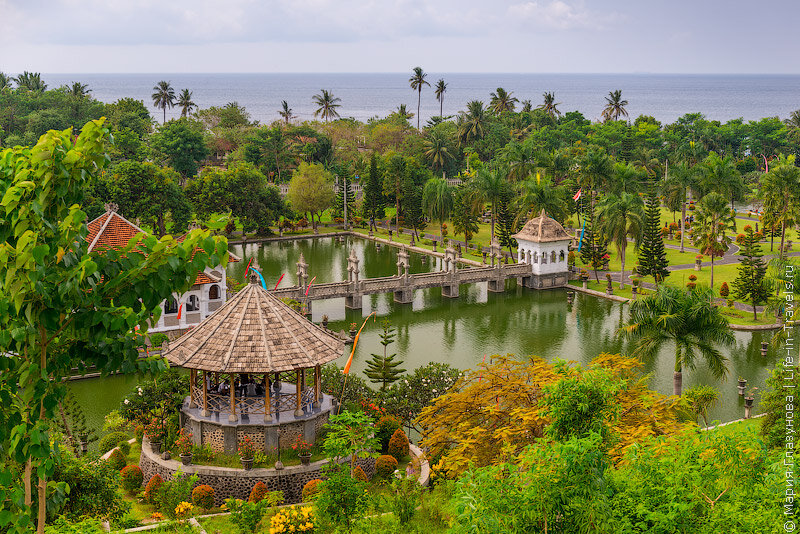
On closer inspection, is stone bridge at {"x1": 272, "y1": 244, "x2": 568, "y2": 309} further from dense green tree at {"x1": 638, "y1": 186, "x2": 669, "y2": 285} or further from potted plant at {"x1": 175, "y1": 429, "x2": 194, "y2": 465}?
potted plant at {"x1": 175, "y1": 429, "x2": 194, "y2": 465}

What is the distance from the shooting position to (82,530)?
674 inches

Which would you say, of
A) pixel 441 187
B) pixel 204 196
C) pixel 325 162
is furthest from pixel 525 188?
pixel 325 162

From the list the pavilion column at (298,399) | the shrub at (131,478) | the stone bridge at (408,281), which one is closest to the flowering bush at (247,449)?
the pavilion column at (298,399)

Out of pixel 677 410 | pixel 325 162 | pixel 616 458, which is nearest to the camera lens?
pixel 616 458

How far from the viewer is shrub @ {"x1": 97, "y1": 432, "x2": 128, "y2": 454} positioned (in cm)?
3014

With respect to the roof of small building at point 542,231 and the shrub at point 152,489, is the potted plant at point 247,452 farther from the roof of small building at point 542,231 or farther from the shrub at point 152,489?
the roof of small building at point 542,231

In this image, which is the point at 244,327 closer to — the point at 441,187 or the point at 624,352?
the point at 624,352

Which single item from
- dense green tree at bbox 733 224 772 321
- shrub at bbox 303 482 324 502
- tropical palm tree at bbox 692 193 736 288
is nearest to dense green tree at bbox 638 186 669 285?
tropical palm tree at bbox 692 193 736 288

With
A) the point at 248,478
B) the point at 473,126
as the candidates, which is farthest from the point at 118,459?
the point at 473,126

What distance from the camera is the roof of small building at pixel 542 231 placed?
60.5 m

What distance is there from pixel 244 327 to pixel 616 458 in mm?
12403

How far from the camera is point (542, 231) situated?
60719 millimetres

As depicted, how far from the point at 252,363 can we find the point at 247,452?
2912 millimetres

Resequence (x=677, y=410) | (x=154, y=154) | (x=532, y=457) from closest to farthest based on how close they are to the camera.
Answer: (x=532, y=457) → (x=677, y=410) → (x=154, y=154)
